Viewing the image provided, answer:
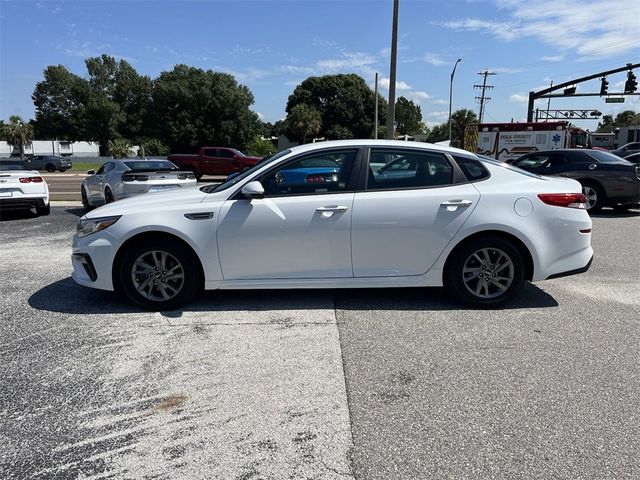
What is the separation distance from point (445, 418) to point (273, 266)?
7.23ft

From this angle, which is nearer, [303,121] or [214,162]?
[214,162]

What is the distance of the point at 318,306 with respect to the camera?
4.79 meters

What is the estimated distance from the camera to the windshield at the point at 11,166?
35.8 ft

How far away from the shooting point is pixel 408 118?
3703 inches

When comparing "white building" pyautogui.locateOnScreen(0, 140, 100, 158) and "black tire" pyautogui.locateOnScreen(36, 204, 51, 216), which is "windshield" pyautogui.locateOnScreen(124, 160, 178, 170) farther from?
"white building" pyautogui.locateOnScreen(0, 140, 100, 158)

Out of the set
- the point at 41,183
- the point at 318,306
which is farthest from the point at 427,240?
the point at 41,183

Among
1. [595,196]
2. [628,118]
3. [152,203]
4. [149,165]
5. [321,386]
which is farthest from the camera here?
[628,118]

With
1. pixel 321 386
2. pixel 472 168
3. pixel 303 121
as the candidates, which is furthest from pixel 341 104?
pixel 321 386

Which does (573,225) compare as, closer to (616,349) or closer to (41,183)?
(616,349)

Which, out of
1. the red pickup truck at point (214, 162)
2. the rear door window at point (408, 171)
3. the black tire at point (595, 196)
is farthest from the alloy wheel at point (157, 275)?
the red pickup truck at point (214, 162)

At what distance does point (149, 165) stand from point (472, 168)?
345 inches

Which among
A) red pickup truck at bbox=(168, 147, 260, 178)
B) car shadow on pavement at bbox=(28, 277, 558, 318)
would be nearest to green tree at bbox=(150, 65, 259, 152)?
red pickup truck at bbox=(168, 147, 260, 178)

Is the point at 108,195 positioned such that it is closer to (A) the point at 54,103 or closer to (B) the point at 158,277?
(B) the point at 158,277

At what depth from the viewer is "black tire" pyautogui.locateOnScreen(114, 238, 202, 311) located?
14.9 ft
